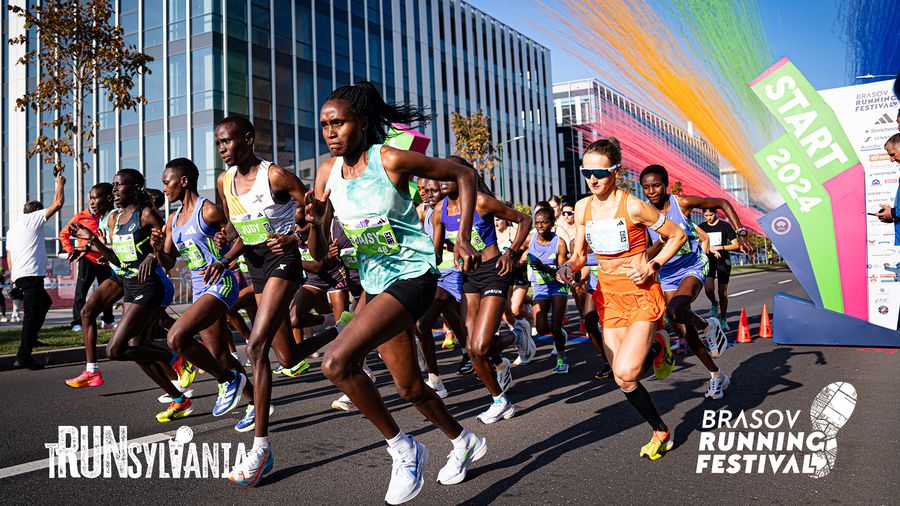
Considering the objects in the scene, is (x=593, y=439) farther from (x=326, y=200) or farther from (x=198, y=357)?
(x=198, y=357)

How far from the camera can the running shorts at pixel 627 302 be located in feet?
13.8

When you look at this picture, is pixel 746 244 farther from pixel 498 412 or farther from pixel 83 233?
pixel 83 233

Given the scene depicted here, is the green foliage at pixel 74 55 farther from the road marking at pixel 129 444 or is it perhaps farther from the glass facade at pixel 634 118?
the glass facade at pixel 634 118

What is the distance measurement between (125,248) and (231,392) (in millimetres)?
1833

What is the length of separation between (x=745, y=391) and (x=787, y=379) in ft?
2.53

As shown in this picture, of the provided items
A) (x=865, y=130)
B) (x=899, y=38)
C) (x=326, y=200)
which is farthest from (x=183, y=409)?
(x=865, y=130)

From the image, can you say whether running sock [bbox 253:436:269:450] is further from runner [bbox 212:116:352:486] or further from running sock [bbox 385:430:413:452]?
running sock [bbox 385:430:413:452]

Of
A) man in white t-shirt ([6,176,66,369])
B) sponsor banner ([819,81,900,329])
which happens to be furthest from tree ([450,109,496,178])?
man in white t-shirt ([6,176,66,369])

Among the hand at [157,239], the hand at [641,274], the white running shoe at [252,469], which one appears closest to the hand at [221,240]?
the hand at [157,239]

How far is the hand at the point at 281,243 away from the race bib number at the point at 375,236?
2.59 feet

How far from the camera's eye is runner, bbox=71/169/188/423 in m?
5.27

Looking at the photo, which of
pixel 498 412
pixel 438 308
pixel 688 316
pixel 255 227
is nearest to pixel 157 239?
pixel 255 227

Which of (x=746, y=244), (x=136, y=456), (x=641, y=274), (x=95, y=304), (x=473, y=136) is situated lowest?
(x=136, y=456)

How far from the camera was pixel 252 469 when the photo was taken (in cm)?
356
